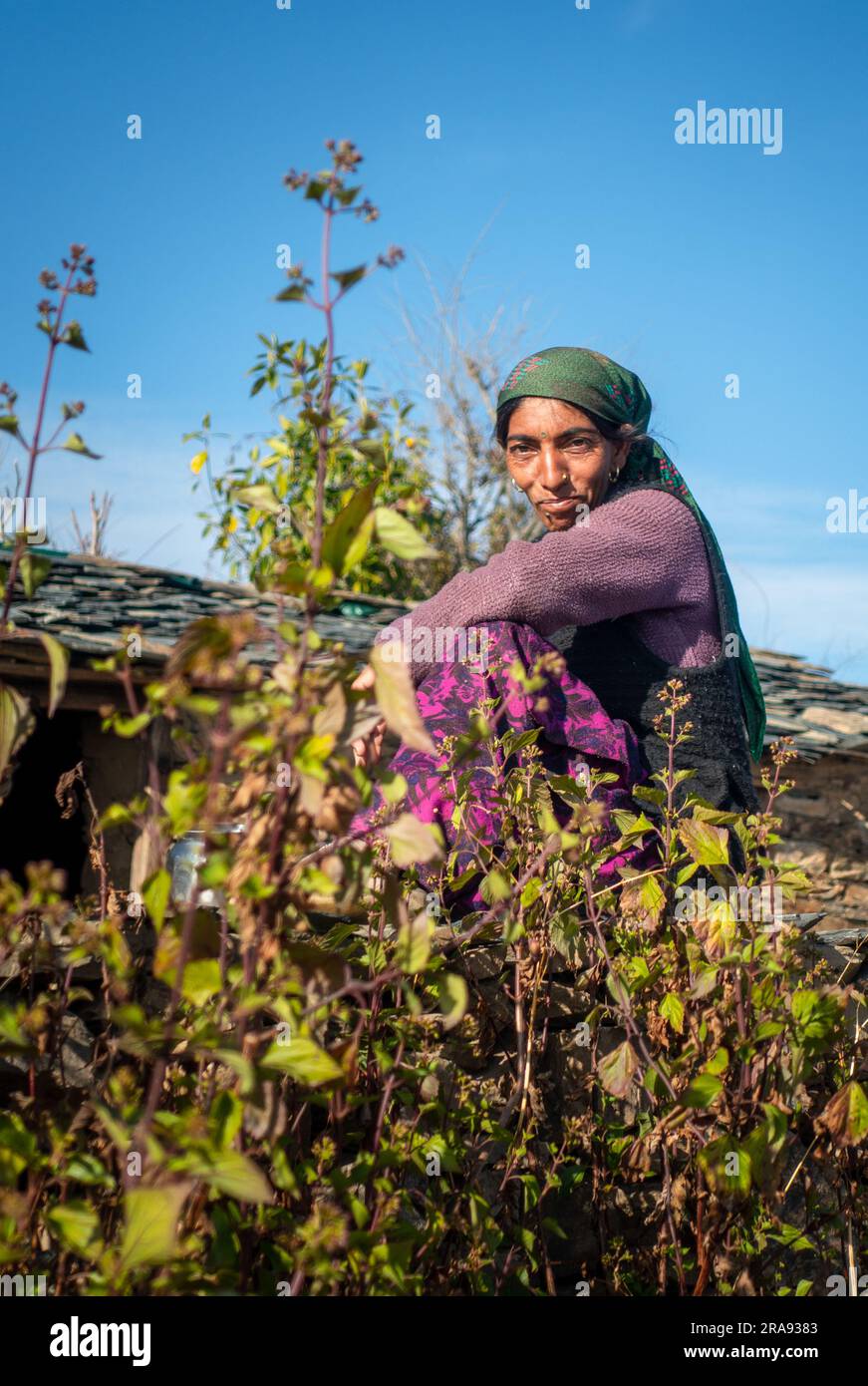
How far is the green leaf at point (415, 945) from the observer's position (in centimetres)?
125

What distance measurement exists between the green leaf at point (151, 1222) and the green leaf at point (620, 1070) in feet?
2.54

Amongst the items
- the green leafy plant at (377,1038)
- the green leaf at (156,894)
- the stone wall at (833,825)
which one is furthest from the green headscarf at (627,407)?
the stone wall at (833,825)

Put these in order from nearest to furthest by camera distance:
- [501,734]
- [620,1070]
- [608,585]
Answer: [620,1070], [501,734], [608,585]

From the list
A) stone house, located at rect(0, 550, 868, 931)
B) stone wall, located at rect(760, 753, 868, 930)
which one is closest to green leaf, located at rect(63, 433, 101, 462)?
stone house, located at rect(0, 550, 868, 931)

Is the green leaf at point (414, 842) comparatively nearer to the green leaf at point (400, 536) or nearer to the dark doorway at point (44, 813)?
the green leaf at point (400, 536)

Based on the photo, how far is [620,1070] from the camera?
166 cm

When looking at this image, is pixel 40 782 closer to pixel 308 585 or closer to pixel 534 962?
pixel 534 962

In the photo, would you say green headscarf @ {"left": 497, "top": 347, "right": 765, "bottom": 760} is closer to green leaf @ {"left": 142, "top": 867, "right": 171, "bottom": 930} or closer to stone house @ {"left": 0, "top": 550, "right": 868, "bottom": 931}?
green leaf @ {"left": 142, "top": 867, "right": 171, "bottom": 930}

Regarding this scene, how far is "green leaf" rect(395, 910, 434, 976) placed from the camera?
49.4 inches

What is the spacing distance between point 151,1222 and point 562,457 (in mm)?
2240

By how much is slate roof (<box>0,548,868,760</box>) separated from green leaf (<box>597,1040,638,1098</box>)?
4425 millimetres

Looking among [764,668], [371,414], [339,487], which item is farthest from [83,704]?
[764,668]

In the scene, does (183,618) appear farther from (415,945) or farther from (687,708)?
(415,945)

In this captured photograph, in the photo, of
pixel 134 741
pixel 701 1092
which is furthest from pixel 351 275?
pixel 134 741
